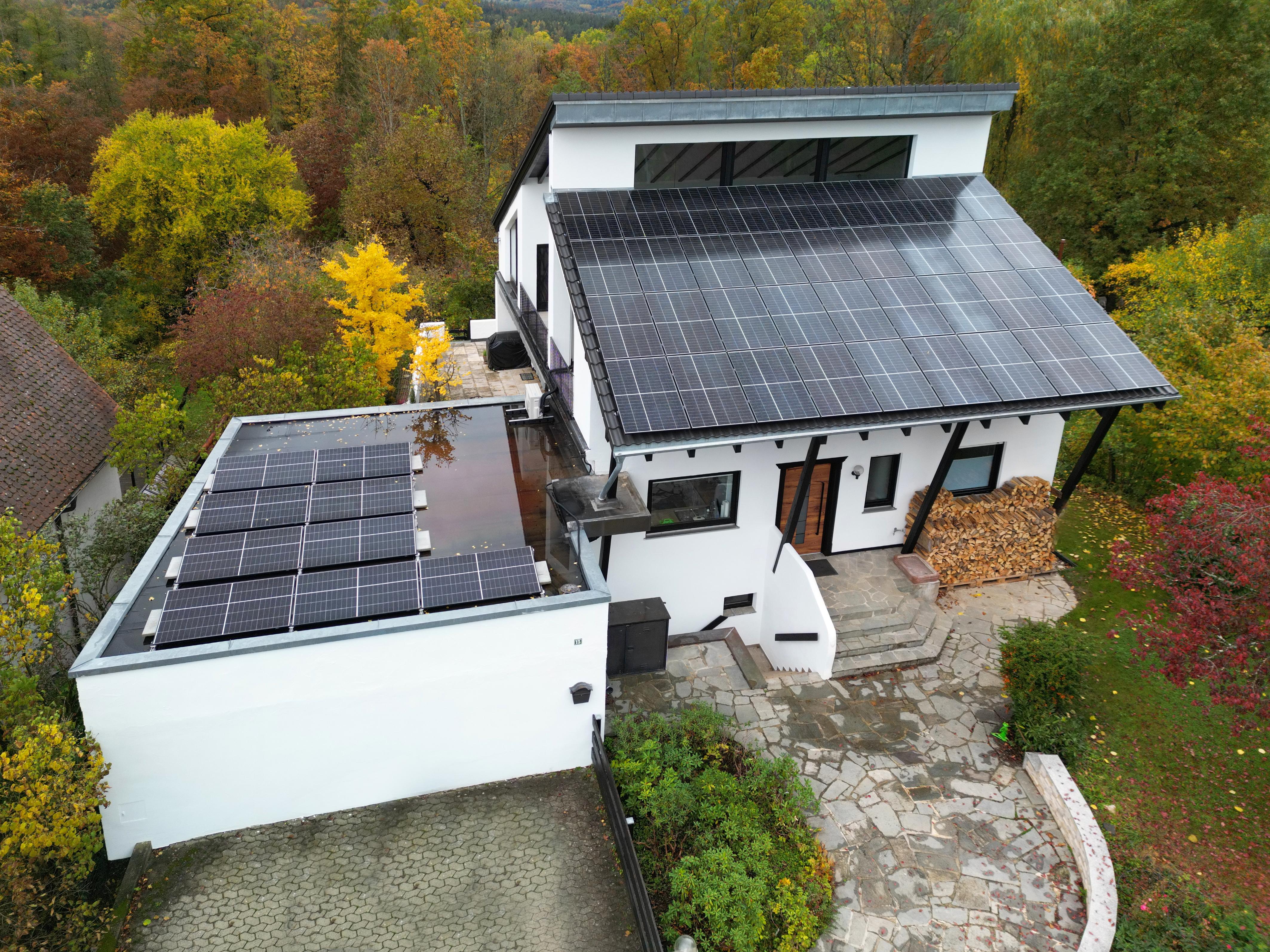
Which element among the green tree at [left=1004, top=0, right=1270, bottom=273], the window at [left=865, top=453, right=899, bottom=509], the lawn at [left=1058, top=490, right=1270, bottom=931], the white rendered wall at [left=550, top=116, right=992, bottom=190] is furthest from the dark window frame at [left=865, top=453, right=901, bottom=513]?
the green tree at [left=1004, top=0, right=1270, bottom=273]

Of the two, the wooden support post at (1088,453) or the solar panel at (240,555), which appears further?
the wooden support post at (1088,453)

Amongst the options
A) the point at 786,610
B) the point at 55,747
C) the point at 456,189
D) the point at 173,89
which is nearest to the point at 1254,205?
the point at 786,610

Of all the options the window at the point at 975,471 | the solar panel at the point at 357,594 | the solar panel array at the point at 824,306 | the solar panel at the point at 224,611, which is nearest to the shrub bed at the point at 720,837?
the solar panel at the point at 357,594

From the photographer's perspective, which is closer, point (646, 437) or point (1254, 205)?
point (646, 437)

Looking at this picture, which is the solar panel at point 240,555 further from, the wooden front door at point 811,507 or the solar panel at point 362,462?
the wooden front door at point 811,507

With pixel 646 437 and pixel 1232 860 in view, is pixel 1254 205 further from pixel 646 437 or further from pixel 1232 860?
pixel 646 437
